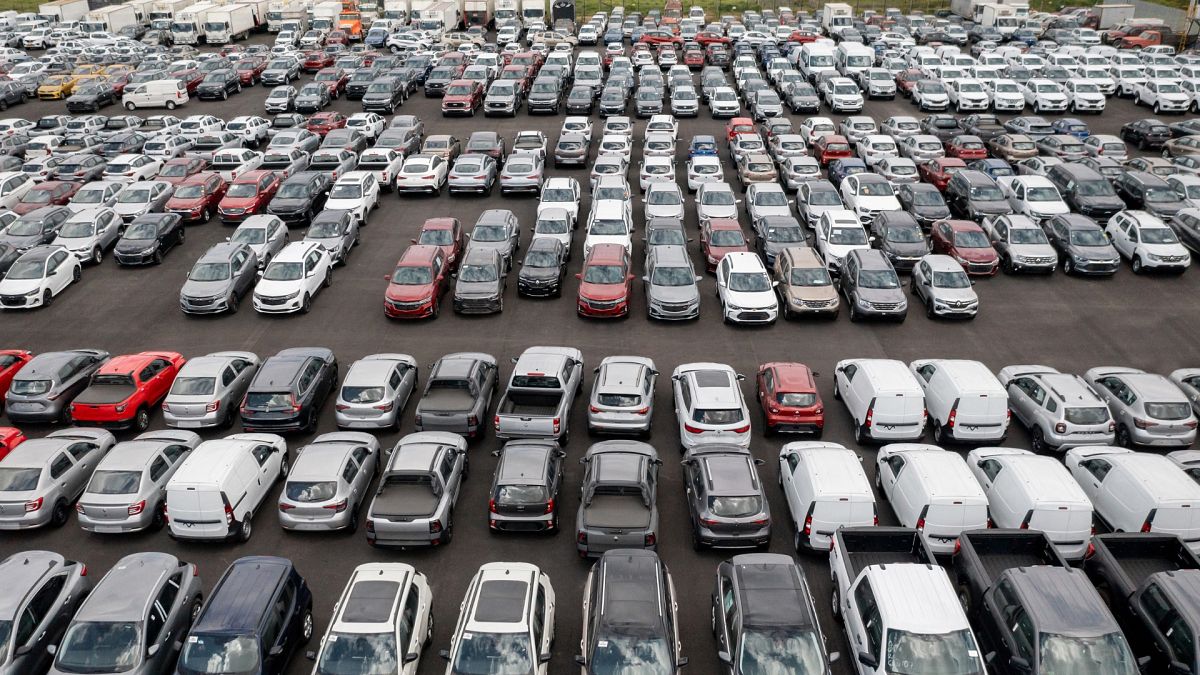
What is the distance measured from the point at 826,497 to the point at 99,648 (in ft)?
35.4

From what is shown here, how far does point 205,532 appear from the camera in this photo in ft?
49.9

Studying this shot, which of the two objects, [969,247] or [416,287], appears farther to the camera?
[969,247]

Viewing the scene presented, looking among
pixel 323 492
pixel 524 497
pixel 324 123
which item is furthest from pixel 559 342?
pixel 324 123

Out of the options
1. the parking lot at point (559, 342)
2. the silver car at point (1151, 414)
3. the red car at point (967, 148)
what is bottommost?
the parking lot at point (559, 342)

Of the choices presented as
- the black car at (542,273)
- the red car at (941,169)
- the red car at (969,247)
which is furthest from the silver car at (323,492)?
the red car at (941,169)

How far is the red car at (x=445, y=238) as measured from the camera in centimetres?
2683

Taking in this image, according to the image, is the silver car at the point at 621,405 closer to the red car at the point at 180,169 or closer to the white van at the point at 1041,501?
the white van at the point at 1041,501

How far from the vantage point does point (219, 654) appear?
11594 mm

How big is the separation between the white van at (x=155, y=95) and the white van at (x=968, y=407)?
148ft

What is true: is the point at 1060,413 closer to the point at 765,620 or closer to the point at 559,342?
the point at 765,620

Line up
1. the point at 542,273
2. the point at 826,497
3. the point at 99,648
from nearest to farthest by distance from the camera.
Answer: the point at 99,648 → the point at 826,497 → the point at 542,273

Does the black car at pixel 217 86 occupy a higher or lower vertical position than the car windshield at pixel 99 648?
higher

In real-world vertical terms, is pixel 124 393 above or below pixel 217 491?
below

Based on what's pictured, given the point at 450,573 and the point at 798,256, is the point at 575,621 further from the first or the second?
the point at 798,256
